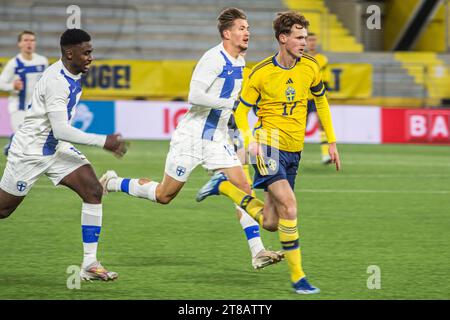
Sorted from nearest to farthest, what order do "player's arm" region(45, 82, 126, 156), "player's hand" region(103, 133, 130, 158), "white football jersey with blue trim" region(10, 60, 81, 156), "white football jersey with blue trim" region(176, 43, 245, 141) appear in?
"player's hand" region(103, 133, 130, 158), "player's arm" region(45, 82, 126, 156), "white football jersey with blue trim" region(10, 60, 81, 156), "white football jersey with blue trim" region(176, 43, 245, 141)

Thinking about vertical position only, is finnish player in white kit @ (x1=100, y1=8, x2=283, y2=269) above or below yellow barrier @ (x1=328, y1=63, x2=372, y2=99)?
below

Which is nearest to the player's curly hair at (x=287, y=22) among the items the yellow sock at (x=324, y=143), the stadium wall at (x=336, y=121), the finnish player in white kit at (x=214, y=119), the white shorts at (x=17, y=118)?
the finnish player in white kit at (x=214, y=119)

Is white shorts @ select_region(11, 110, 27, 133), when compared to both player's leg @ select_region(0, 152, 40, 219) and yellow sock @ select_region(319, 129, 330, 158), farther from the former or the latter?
player's leg @ select_region(0, 152, 40, 219)

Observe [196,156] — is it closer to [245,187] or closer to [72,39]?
[245,187]

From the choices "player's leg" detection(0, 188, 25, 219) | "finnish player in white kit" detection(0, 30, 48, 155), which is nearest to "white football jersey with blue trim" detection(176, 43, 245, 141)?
"player's leg" detection(0, 188, 25, 219)

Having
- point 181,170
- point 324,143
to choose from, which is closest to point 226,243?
point 181,170

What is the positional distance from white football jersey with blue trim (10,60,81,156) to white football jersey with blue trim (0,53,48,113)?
7.73 m

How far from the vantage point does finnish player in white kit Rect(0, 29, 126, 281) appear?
6871mm

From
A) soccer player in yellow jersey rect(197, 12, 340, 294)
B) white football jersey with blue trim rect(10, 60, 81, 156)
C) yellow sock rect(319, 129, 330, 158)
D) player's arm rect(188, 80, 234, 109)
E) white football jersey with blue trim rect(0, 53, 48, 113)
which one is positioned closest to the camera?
white football jersey with blue trim rect(10, 60, 81, 156)

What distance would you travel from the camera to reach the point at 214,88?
786 cm

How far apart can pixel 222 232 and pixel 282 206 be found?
291 centimetres

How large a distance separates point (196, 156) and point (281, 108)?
41.5 inches

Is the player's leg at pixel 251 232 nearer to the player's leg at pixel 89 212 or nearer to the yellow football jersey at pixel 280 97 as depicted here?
the yellow football jersey at pixel 280 97

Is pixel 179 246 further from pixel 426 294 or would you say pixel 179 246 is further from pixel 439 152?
pixel 439 152
